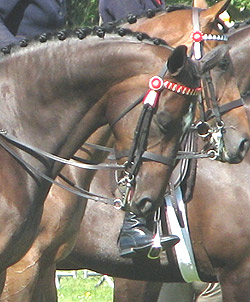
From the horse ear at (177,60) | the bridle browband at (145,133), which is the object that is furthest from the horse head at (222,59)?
the horse ear at (177,60)

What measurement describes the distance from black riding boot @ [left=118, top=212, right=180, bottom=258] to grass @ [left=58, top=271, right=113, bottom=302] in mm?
3769

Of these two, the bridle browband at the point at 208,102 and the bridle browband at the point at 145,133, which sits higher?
the bridle browband at the point at 208,102

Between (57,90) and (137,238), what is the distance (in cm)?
203

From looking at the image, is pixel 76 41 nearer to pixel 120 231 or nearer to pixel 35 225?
pixel 35 225

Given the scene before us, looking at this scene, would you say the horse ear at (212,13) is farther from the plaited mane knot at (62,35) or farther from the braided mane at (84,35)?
the plaited mane knot at (62,35)

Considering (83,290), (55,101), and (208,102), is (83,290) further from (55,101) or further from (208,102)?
(55,101)

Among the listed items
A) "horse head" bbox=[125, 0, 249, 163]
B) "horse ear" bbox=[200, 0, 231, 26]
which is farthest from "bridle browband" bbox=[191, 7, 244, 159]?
"horse ear" bbox=[200, 0, 231, 26]

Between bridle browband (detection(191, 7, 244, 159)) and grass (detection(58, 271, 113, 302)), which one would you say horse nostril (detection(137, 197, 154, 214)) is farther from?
grass (detection(58, 271, 113, 302))

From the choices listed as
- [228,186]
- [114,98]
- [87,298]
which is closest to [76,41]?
[114,98]

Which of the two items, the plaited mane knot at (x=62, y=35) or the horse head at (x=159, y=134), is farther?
the plaited mane knot at (x=62, y=35)

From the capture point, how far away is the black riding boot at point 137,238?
6801 millimetres

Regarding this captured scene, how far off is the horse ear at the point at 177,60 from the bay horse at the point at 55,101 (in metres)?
0.08

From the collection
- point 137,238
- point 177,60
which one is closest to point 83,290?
point 137,238

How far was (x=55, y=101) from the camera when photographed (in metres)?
5.08
